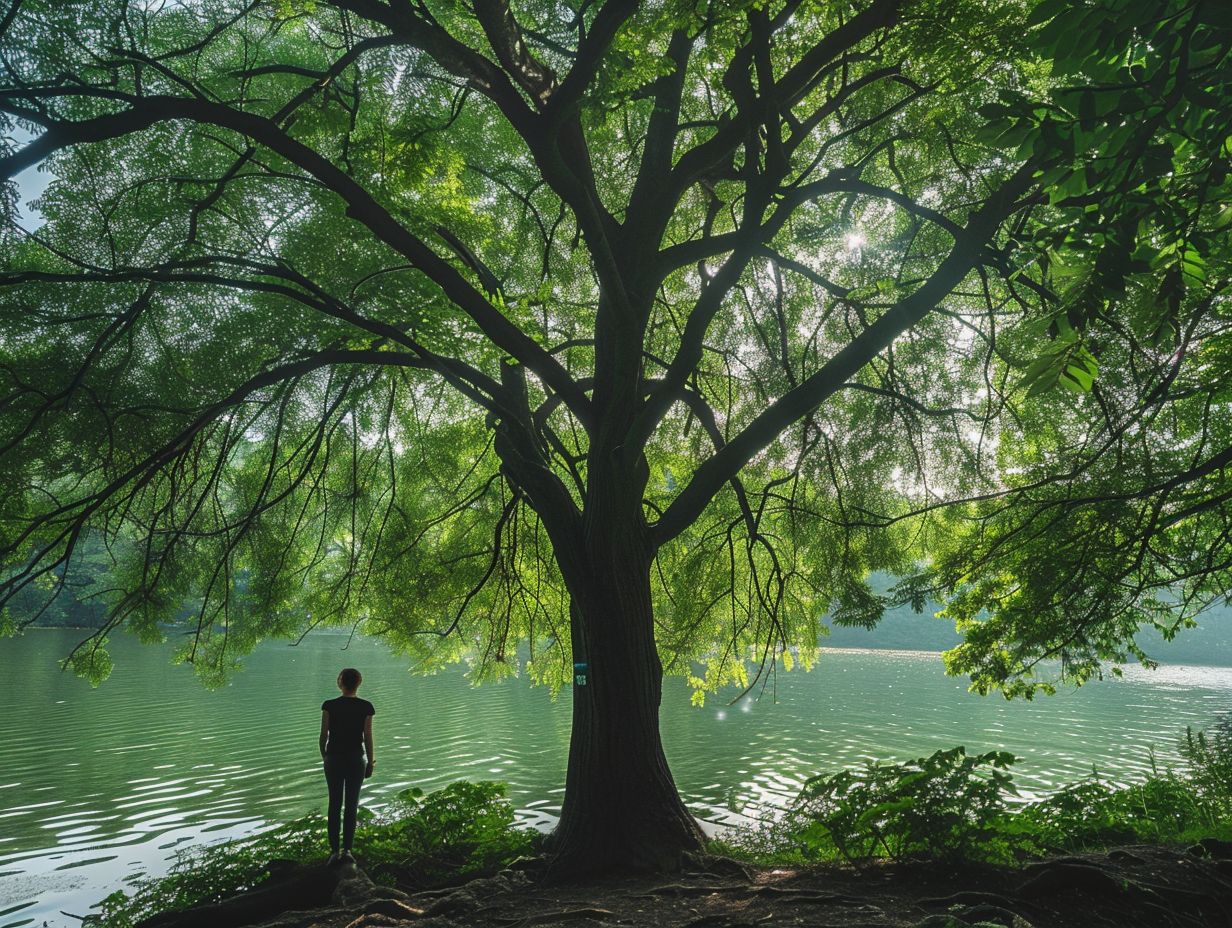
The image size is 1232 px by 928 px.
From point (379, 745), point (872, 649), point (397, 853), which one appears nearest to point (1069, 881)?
point (397, 853)

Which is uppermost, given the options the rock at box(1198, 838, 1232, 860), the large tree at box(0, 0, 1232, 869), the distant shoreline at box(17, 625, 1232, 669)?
the large tree at box(0, 0, 1232, 869)

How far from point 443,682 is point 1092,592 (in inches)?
1078

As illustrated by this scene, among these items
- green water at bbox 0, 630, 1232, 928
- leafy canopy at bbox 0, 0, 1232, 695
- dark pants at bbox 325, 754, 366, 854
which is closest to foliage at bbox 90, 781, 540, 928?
dark pants at bbox 325, 754, 366, 854

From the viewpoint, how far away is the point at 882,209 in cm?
729

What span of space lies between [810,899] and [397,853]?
3232 millimetres

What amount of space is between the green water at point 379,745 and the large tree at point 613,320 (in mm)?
3882

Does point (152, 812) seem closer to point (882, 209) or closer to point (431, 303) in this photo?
point (431, 303)

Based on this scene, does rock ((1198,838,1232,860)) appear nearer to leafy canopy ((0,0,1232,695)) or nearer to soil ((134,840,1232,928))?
soil ((134,840,1232,928))

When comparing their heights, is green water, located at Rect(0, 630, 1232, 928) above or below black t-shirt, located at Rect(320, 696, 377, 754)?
below

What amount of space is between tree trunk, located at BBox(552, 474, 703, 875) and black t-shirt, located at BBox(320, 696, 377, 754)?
1.75 meters

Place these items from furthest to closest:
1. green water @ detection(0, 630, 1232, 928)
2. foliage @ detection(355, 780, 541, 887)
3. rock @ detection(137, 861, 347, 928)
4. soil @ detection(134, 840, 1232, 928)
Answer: green water @ detection(0, 630, 1232, 928)
foliage @ detection(355, 780, 541, 887)
rock @ detection(137, 861, 347, 928)
soil @ detection(134, 840, 1232, 928)

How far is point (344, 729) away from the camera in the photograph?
18.5ft

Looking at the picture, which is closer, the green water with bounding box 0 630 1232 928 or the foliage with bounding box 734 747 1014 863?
the foliage with bounding box 734 747 1014 863

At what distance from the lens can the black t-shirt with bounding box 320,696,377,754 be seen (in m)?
5.61
